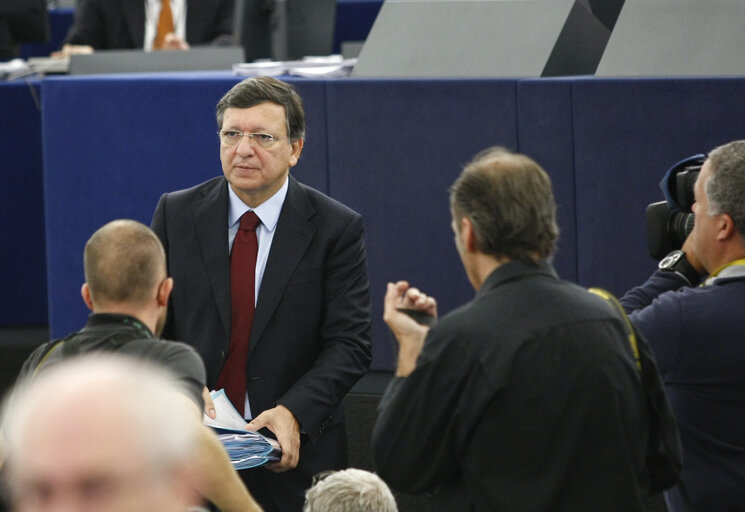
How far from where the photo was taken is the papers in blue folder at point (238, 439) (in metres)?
2.52

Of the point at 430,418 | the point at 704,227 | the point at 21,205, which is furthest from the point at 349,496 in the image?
the point at 21,205

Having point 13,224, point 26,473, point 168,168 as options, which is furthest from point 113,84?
point 26,473

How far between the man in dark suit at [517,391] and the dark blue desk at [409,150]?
209 centimetres

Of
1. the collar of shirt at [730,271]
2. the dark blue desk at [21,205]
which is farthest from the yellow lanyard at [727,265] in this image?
the dark blue desk at [21,205]

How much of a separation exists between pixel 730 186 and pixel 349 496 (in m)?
0.98

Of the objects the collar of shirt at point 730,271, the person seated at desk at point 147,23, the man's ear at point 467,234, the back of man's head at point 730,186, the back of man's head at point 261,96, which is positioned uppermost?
the person seated at desk at point 147,23

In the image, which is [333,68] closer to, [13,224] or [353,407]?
[353,407]

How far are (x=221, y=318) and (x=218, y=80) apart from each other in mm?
2203

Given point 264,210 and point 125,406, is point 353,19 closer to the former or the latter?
point 264,210

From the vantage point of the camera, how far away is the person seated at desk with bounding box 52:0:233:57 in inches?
279

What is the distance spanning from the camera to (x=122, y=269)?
6.85 ft

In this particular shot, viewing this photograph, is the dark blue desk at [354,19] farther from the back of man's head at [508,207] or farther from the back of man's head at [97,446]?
the back of man's head at [97,446]

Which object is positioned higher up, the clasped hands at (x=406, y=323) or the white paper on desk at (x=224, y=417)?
the clasped hands at (x=406, y=323)

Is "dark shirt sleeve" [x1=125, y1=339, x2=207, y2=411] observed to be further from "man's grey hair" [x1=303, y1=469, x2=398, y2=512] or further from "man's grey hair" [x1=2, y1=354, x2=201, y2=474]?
"man's grey hair" [x1=2, y1=354, x2=201, y2=474]
